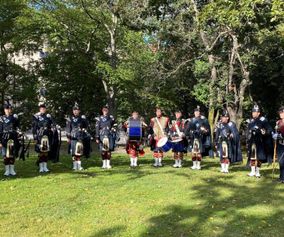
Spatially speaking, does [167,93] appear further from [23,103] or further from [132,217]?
[132,217]

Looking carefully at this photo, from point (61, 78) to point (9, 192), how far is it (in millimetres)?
21001

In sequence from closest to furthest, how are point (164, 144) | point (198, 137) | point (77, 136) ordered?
point (77, 136) → point (198, 137) → point (164, 144)

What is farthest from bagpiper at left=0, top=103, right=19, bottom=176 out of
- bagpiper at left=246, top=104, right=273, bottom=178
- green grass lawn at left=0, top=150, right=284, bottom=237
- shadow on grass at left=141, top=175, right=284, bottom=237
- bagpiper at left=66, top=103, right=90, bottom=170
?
bagpiper at left=246, top=104, right=273, bottom=178

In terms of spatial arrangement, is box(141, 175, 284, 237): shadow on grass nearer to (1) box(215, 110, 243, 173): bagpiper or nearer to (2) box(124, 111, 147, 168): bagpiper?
(1) box(215, 110, 243, 173): bagpiper

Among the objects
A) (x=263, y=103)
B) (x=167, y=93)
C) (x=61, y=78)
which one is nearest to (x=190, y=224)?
(x=167, y=93)

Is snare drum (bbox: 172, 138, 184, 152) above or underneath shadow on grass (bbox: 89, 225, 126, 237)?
above

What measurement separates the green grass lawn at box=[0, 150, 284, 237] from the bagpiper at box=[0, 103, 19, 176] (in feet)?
2.02

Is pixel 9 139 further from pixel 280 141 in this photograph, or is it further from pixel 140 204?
pixel 280 141

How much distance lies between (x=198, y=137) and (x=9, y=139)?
624 centimetres

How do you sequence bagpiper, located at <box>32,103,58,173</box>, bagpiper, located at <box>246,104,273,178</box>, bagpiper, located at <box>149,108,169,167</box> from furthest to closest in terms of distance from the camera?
1. bagpiper, located at <box>149,108,169,167</box>
2. bagpiper, located at <box>32,103,58,173</box>
3. bagpiper, located at <box>246,104,273,178</box>

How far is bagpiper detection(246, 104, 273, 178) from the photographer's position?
45.8ft

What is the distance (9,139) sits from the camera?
13523mm

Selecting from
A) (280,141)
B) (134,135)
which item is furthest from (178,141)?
(280,141)

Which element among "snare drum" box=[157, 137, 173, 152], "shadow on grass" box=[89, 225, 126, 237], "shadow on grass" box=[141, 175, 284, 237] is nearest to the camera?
"shadow on grass" box=[89, 225, 126, 237]
